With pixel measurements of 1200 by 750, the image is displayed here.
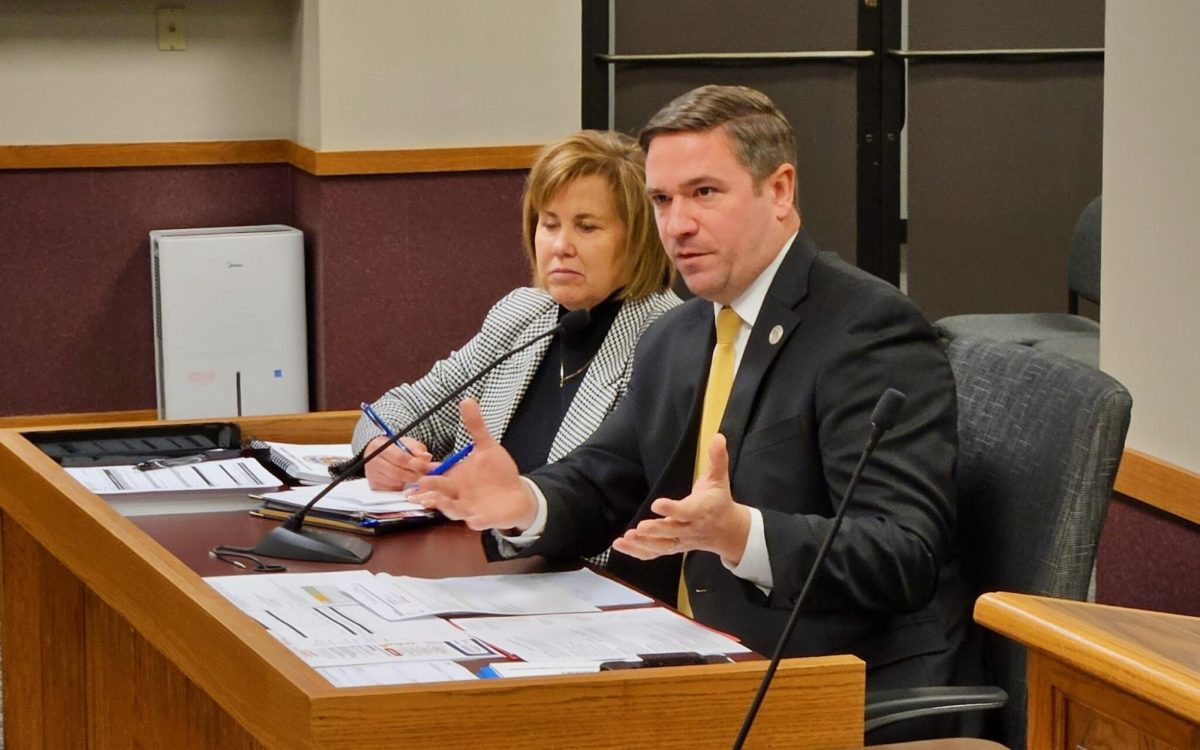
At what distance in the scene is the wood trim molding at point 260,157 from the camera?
4.99 meters

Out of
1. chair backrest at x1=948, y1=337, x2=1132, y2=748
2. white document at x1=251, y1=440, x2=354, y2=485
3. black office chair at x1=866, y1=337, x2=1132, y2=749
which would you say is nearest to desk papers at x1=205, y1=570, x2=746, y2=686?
black office chair at x1=866, y1=337, x2=1132, y2=749

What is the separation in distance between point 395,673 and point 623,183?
118cm

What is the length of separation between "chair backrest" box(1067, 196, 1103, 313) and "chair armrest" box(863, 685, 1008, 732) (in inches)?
123

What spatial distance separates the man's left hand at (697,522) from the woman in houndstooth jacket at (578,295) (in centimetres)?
73

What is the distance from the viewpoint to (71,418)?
5203mm

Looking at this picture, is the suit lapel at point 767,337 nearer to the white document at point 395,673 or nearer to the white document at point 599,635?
the white document at point 599,635

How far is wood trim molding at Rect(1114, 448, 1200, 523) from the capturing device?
2375 mm

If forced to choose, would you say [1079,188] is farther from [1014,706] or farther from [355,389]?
[1014,706]

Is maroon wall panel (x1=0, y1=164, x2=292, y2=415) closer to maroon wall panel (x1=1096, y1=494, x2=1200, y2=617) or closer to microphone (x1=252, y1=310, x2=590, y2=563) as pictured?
microphone (x1=252, y1=310, x2=590, y2=563)

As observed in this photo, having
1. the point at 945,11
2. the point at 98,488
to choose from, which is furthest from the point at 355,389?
the point at 98,488

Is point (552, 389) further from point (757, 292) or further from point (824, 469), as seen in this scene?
point (824, 469)

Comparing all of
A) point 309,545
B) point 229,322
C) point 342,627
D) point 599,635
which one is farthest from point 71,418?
point 599,635

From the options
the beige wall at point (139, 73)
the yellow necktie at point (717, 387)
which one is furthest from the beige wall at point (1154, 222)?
the beige wall at point (139, 73)

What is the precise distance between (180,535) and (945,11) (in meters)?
4.14
